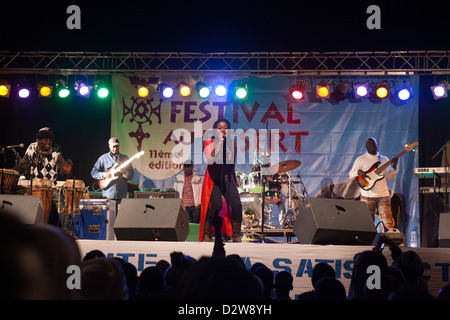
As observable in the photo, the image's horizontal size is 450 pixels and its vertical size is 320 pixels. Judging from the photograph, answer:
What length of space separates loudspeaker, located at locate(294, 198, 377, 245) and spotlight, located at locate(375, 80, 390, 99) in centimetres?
557

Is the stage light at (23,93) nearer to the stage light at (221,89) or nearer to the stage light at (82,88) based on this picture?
the stage light at (82,88)

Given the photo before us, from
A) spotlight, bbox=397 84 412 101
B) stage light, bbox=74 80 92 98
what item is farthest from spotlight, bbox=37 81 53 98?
spotlight, bbox=397 84 412 101

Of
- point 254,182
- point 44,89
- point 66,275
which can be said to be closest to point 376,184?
point 254,182

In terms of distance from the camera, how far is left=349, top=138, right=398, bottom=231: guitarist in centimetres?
1061

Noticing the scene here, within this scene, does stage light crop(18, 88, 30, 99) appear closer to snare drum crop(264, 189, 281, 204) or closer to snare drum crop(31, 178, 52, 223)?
snare drum crop(31, 178, 52, 223)

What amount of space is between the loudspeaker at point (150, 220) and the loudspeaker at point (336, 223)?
1659 millimetres

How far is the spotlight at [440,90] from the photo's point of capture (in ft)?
36.9

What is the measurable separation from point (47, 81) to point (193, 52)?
3407mm

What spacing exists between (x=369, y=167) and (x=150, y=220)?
19.3 ft

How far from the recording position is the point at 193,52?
11438 mm

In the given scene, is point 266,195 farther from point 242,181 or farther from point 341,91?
point 341,91

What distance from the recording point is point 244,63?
37.0ft

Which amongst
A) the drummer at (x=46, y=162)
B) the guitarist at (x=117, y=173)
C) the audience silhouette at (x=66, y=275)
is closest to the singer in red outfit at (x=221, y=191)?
the drummer at (x=46, y=162)
